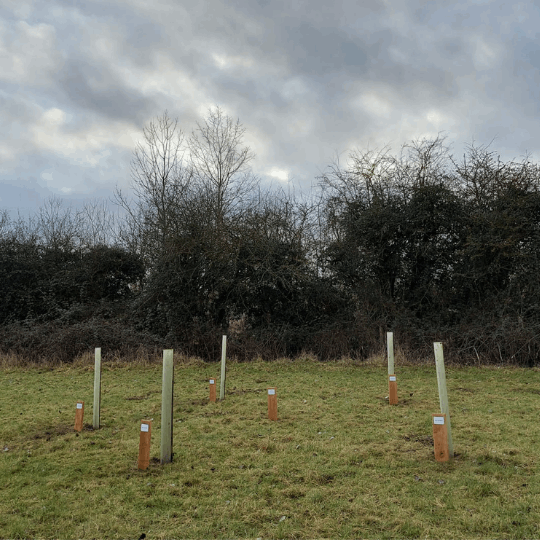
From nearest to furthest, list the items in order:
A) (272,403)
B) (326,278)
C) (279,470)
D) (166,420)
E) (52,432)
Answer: (279,470) < (166,420) < (52,432) < (272,403) < (326,278)

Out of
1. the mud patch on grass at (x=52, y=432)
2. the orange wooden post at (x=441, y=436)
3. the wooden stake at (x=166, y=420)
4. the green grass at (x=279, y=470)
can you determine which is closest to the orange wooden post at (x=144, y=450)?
the green grass at (x=279, y=470)

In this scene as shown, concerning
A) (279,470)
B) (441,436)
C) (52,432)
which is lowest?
(279,470)

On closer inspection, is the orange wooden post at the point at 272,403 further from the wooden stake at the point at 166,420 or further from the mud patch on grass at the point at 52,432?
the mud patch on grass at the point at 52,432

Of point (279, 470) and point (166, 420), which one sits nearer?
point (279, 470)

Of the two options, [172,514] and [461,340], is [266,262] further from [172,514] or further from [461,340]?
[172,514]

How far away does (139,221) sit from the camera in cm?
1855

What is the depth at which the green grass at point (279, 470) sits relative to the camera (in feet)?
11.4

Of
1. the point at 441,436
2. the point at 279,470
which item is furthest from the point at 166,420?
the point at 441,436

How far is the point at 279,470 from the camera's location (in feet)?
15.1

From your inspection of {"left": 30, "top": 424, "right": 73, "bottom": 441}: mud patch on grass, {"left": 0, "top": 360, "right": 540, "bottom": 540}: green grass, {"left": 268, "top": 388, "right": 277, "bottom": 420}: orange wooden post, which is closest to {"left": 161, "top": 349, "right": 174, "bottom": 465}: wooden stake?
{"left": 0, "top": 360, "right": 540, "bottom": 540}: green grass

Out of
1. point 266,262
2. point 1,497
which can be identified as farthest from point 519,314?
point 1,497

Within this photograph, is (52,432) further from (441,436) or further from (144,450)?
(441,436)

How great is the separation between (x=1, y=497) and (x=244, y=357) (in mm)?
9636

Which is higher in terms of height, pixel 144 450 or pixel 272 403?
pixel 272 403
